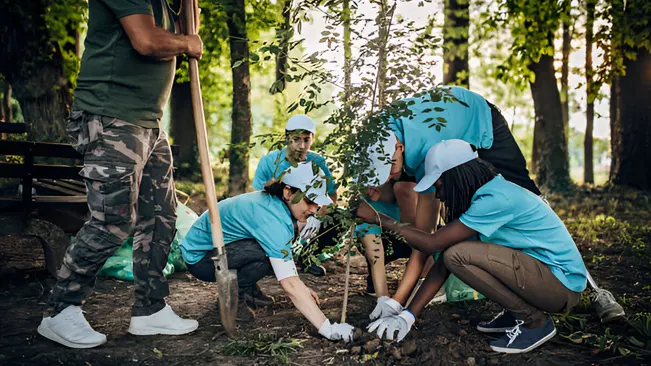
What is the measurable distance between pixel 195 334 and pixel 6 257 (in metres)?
2.84

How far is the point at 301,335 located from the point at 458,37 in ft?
25.7

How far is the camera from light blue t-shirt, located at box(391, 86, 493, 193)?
352 cm

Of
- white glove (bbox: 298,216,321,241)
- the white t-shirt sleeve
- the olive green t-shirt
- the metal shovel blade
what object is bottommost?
the metal shovel blade

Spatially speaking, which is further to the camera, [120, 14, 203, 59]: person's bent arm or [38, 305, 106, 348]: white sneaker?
[38, 305, 106, 348]: white sneaker

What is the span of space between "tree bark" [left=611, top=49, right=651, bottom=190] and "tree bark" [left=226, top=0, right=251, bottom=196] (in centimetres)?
637

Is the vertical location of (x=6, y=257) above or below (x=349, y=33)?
below

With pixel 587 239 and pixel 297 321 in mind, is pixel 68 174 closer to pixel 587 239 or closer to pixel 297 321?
pixel 297 321

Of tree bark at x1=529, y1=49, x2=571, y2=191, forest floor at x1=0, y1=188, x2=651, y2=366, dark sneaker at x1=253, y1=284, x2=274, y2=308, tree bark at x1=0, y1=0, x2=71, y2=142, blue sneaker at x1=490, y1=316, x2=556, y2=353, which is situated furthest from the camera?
tree bark at x1=529, y1=49, x2=571, y2=191

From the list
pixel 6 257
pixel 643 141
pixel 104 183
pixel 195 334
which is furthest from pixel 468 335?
pixel 643 141

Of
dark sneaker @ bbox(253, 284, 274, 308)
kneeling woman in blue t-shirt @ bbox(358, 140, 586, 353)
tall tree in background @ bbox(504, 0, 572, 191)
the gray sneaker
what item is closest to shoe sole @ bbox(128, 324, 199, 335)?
dark sneaker @ bbox(253, 284, 274, 308)

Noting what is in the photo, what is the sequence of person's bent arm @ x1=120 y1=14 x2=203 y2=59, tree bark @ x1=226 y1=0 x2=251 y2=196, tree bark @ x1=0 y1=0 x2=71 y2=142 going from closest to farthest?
person's bent arm @ x1=120 y1=14 x2=203 y2=59 → tree bark @ x1=226 y1=0 x2=251 y2=196 → tree bark @ x1=0 y1=0 x2=71 y2=142

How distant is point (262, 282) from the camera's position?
4.88m

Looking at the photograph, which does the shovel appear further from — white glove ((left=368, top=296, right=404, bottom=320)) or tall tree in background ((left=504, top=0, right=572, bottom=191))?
tall tree in background ((left=504, top=0, right=572, bottom=191))

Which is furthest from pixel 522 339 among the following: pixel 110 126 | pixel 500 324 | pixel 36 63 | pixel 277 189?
pixel 36 63
